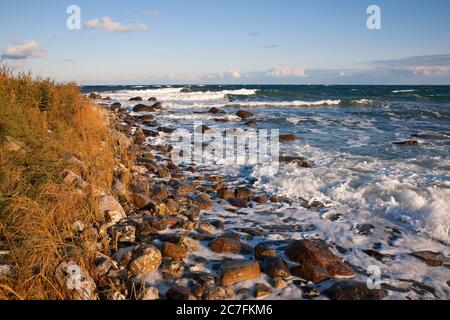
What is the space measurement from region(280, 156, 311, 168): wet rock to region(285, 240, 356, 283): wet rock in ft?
15.4

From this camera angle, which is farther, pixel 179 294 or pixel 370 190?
pixel 370 190

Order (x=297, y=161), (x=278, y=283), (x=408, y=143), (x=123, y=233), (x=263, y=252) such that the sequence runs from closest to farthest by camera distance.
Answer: (x=278, y=283), (x=263, y=252), (x=123, y=233), (x=297, y=161), (x=408, y=143)

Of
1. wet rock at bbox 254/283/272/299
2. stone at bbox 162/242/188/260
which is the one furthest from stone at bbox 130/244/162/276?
wet rock at bbox 254/283/272/299

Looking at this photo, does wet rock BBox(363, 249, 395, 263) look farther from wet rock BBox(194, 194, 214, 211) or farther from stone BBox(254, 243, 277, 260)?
A: wet rock BBox(194, 194, 214, 211)

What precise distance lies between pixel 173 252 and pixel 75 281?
1280 mm

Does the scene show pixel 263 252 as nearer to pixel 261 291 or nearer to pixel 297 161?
pixel 261 291

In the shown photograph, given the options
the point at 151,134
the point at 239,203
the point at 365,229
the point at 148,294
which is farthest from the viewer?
→ the point at 151,134

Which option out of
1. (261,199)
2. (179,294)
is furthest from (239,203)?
(179,294)

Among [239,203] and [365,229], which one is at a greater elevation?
[239,203]

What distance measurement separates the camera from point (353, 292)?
12.2ft

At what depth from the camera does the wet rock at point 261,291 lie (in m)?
3.71

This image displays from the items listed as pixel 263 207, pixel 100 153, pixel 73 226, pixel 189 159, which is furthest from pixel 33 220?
pixel 189 159
